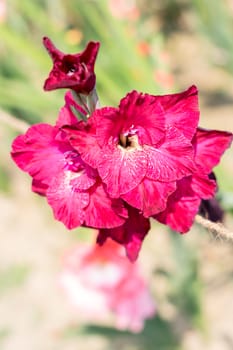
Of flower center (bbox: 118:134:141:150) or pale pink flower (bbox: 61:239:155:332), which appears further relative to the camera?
pale pink flower (bbox: 61:239:155:332)

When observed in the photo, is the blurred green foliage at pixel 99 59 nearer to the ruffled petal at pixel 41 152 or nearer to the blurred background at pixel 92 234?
the blurred background at pixel 92 234

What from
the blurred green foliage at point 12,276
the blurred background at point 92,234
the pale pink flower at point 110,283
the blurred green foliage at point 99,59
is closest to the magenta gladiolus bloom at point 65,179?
the blurred background at point 92,234

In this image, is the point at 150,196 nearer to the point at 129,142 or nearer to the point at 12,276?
the point at 129,142

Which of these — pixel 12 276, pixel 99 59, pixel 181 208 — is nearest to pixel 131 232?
pixel 181 208

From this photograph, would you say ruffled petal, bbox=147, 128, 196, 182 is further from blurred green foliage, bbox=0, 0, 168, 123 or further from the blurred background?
blurred green foliage, bbox=0, 0, 168, 123

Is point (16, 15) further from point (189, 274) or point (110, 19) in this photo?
point (189, 274)

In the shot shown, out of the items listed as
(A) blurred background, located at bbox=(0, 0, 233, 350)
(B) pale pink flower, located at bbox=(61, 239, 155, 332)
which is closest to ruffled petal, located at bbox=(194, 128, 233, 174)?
(A) blurred background, located at bbox=(0, 0, 233, 350)
